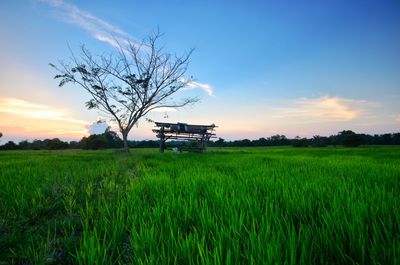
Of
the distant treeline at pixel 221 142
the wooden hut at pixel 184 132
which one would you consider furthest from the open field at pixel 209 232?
the distant treeline at pixel 221 142

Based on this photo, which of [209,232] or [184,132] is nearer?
[209,232]

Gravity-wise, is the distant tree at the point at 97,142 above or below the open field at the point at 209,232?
above

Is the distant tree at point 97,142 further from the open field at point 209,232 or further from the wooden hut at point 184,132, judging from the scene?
the open field at point 209,232

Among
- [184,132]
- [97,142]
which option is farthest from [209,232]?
[97,142]

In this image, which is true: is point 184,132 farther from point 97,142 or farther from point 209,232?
point 97,142

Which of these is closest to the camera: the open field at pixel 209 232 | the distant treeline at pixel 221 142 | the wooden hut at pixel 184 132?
the open field at pixel 209 232

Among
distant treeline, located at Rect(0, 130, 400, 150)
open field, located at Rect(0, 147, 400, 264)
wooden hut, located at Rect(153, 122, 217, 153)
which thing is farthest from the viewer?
distant treeline, located at Rect(0, 130, 400, 150)

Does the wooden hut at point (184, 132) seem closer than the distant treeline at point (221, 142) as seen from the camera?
Yes

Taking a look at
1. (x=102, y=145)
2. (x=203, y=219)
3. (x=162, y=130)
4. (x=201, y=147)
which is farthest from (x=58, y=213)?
(x=102, y=145)

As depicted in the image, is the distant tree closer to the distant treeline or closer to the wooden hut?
the distant treeline

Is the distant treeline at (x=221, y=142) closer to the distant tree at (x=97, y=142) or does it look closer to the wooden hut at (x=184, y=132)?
the distant tree at (x=97, y=142)

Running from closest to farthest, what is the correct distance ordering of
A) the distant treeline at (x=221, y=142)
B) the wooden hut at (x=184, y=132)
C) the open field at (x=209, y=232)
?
the open field at (x=209, y=232), the wooden hut at (x=184, y=132), the distant treeline at (x=221, y=142)

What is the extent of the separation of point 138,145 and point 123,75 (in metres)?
29.7

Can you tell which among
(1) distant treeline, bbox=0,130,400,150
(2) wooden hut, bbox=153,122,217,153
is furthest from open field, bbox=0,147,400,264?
(1) distant treeline, bbox=0,130,400,150
